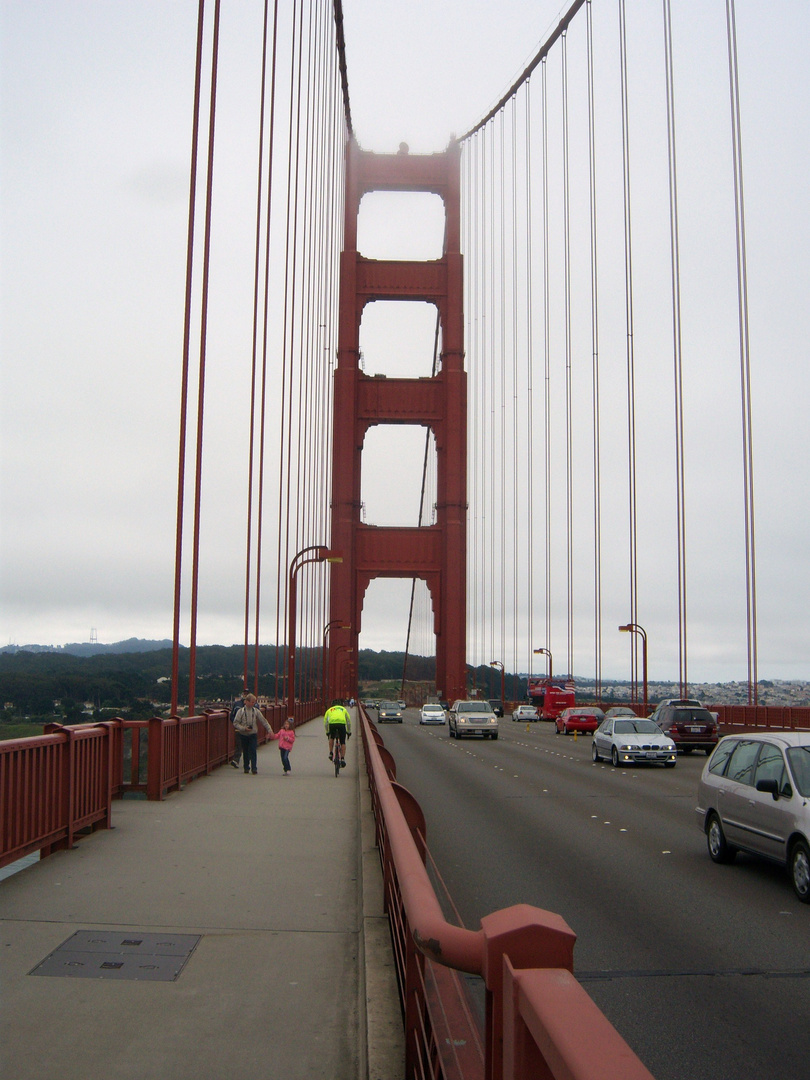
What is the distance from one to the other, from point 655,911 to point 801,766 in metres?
1.99

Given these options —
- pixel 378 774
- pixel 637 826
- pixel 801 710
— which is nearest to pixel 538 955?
pixel 378 774

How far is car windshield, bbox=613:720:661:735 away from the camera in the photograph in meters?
23.1

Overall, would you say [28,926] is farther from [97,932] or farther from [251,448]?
[251,448]

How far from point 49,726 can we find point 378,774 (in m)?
2.98

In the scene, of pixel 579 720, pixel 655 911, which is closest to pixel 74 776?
pixel 655 911

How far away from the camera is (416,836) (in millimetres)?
5695

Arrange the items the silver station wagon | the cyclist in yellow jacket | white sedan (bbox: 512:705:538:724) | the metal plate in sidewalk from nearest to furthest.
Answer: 1. the metal plate in sidewalk
2. the silver station wagon
3. the cyclist in yellow jacket
4. white sedan (bbox: 512:705:538:724)

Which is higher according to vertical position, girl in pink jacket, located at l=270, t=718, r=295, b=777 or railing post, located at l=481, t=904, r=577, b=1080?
railing post, located at l=481, t=904, r=577, b=1080

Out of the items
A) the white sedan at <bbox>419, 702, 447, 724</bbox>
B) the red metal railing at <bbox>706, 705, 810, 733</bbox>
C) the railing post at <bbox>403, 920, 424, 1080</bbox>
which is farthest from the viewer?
the white sedan at <bbox>419, 702, 447, 724</bbox>

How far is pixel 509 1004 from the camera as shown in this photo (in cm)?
200

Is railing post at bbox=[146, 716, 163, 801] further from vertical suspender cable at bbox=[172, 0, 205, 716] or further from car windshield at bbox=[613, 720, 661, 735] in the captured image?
car windshield at bbox=[613, 720, 661, 735]

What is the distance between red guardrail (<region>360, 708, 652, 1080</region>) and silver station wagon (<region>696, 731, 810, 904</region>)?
5.57 metres

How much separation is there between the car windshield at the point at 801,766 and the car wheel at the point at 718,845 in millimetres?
1321

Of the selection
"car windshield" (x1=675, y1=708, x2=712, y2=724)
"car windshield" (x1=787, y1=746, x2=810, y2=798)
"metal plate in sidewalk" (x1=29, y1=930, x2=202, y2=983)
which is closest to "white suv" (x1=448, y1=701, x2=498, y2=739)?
"car windshield" (x1=675, y1=708, x2=712, y2=724)
